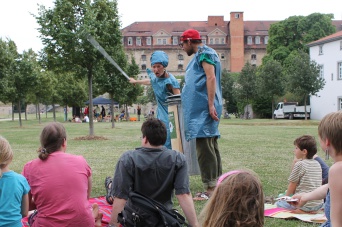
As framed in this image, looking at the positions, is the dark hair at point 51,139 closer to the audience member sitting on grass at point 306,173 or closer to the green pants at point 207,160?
the green pants at point 207,160

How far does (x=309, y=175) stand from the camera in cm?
625

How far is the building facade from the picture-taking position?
56.4 meters

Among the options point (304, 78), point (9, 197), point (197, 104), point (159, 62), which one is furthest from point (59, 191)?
point (304, 78)

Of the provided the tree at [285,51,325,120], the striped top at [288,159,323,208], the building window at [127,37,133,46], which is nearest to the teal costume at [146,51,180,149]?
the striped top at [288,159,323,208]

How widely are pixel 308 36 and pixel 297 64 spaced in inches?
977

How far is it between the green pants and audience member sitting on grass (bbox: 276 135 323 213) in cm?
111

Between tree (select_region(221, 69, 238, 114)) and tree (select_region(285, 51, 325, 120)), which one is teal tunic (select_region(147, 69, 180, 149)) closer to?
tree (select_region(285, 51, 325, 120))

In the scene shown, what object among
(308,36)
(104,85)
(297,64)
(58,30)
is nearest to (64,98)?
(104,85)

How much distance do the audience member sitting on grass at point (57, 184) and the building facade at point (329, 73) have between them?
177 feet

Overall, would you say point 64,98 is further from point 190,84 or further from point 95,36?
point 190,84

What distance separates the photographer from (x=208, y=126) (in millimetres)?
6898

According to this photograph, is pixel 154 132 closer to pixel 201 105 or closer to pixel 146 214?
pixel 146 214

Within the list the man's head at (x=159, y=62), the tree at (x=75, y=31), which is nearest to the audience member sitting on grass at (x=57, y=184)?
the man's head at (x=159, y=62)

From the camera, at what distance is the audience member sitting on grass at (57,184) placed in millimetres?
4449
